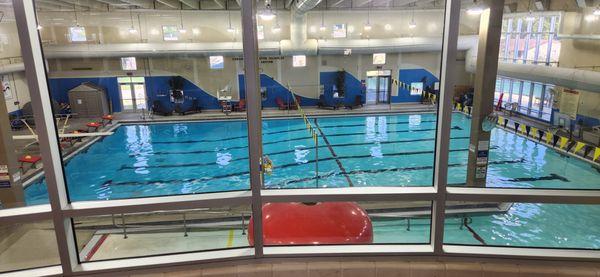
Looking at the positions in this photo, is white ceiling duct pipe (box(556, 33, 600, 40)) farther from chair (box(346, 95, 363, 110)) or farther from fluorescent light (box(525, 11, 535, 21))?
chair (box(346, 95, 363, 110))

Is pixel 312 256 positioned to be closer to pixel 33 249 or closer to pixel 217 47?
pixel 33 249

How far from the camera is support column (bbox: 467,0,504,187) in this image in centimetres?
620

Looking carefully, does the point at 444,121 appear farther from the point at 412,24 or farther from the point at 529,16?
the point at 412,24

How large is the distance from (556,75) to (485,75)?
18.8ft

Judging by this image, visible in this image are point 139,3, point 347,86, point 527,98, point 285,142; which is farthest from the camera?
point 347,86

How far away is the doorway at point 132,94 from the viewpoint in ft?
51.9

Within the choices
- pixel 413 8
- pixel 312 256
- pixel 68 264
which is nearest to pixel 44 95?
pixel 68 264

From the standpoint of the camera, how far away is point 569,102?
11.8 metres

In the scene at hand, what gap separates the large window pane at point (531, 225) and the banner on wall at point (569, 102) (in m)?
5.54

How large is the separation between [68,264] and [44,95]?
2.92 ft

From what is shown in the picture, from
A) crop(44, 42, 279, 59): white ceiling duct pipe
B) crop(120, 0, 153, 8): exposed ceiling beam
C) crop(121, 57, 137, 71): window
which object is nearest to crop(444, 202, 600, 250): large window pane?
crop(44, 42, 279, 59): white ceiling duct pipe

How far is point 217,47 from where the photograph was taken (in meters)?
15.7

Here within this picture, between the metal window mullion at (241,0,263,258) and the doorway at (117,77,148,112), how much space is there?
50.4 ft

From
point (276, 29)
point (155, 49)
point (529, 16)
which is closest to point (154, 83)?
point (155, 49)
